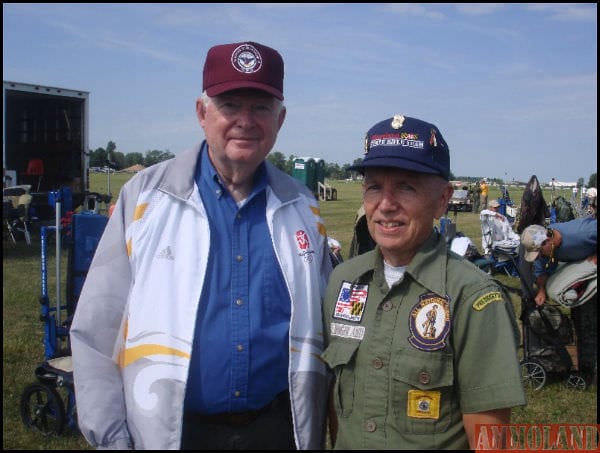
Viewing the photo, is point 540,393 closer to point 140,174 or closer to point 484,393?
point 484,393

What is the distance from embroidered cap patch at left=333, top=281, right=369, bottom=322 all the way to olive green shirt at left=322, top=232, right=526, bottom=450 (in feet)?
0.04

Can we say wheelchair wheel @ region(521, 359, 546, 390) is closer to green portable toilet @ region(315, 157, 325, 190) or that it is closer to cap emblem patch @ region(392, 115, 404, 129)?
cap emblem patch @ region(392, 115, 404, 129)

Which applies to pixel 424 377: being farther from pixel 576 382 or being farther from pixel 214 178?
pixel 576 382

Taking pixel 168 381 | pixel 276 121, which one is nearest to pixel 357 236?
pixel 276 121

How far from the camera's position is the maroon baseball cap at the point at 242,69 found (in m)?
2.11

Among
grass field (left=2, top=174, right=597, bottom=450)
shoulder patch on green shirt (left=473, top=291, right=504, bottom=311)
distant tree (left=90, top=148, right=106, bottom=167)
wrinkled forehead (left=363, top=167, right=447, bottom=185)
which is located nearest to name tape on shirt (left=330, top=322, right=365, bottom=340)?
shoulder patch on green shirt (left=473, top=291, right=504, bottom=311)

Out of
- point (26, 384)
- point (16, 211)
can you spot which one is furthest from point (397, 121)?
point (16, 211)

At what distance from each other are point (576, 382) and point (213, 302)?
5087mm

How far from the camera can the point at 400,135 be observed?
192 centimetres

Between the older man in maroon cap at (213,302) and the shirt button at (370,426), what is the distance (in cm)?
38

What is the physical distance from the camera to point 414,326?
5.93 ft

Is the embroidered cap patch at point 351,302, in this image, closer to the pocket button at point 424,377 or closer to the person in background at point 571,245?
the pocket button at point 424,377

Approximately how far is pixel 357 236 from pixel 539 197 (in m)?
7.14

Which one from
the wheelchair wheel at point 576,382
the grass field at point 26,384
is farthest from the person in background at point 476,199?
the wheelchair wheel at point 576,382
